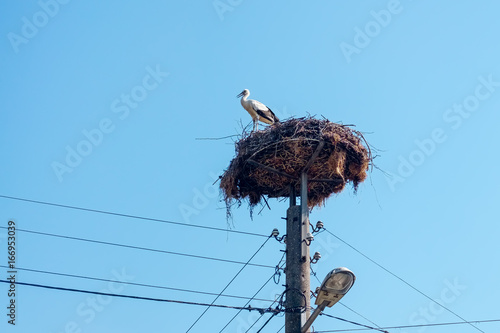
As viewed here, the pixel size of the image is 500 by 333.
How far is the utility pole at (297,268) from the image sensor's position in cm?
688

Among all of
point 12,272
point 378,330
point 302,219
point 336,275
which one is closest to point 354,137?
point 302,219

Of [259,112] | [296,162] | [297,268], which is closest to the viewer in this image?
[297,268]

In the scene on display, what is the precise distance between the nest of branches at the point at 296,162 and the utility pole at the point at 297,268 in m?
0.81

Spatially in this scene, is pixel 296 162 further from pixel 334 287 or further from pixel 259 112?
pixel 259 112

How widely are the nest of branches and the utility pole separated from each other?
2.65 feet

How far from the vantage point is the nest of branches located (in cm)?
890

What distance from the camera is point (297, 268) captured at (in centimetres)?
723

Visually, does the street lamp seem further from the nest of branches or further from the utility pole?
the nest of branches

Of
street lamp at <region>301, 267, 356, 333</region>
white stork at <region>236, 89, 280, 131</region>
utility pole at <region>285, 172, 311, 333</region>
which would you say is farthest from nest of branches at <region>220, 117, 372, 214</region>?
white stork at <region>236, 89, 280, 131</region>

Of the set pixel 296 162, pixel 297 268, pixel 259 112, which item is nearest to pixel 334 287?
pixel 297 268

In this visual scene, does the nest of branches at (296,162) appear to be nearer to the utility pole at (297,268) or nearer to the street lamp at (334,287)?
the utility pole at (297,268)

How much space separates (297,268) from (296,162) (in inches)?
72.9

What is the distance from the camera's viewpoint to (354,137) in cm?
959

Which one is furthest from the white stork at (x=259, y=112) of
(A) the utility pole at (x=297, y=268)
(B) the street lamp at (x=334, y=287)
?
(B) the street lamp at (x=334, y=287)
